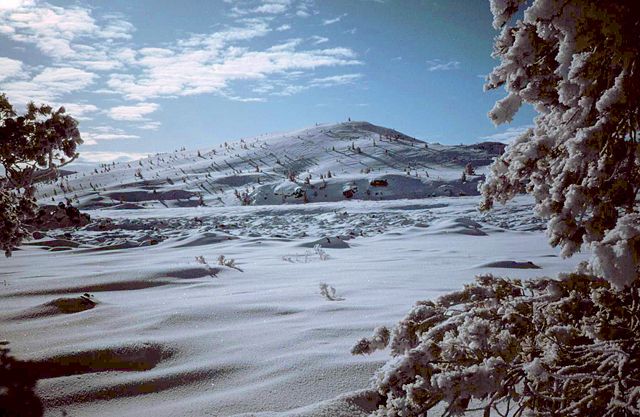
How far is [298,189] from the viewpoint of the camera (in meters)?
24.4

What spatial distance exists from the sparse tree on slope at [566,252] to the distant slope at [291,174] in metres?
21.7

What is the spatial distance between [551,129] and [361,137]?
46.7 meters

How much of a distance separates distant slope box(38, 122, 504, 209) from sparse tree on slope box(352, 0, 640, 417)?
2171cm

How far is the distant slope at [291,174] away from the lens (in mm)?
24672

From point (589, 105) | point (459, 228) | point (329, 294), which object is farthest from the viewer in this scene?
point (459, 228)

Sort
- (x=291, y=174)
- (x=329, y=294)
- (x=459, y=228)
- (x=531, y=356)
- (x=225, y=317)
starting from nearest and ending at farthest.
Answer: (x=531, y=356)
(x=225, y=317)
(x=329, y=294)
(x=459, y=228)
(x=291, y=174)

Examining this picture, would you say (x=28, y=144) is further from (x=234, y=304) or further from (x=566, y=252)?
(x=566, y=252)

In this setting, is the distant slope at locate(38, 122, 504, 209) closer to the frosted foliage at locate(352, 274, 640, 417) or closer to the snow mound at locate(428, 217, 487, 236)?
the snow mound at locate(428, 217, 487, 236)

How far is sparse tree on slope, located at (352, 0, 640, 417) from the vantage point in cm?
119

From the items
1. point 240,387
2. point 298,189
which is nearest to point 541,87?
point 240,387

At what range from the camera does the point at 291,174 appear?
101 feet

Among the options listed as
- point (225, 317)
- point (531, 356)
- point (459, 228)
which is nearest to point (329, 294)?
point (225, 317)

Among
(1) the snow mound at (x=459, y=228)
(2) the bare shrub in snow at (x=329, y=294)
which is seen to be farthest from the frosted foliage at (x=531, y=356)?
→ (1) the snow mound at (x=459, y=228)

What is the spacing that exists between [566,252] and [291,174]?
1175 inches
